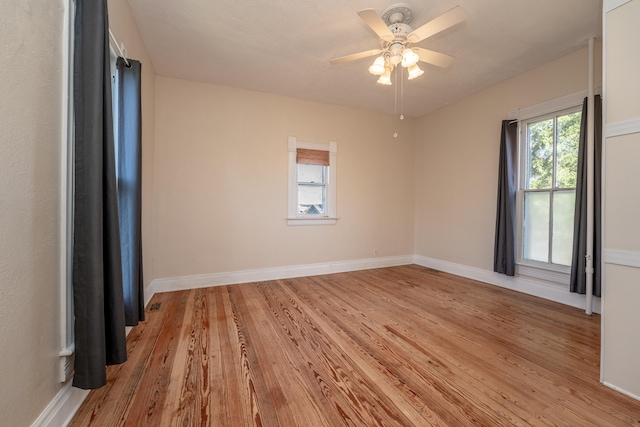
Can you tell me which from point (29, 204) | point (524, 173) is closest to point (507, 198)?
point (524, 173)

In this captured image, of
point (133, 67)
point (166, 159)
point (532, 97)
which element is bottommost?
point (166, 159)

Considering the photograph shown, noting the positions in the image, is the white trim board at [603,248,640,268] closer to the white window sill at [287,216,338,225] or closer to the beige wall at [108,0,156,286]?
the white window sill at [287,216,338,225]

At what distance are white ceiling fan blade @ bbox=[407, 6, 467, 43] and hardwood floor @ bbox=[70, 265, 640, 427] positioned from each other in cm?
240

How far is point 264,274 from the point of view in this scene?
12.8 ft

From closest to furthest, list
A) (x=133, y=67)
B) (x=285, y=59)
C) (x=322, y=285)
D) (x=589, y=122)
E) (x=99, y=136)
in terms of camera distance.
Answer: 1. (x=99, y=136)
2. (x=133, y=67)
3. (x=589, y=122)
4. (x=285, y=59)
5. (x=322, y=285)

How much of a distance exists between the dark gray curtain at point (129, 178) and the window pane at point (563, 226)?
4326mm

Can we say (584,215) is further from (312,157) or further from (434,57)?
(312,157)

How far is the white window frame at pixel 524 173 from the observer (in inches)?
115

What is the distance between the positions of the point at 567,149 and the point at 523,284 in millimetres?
1705

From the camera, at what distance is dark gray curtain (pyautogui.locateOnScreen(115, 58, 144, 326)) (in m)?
1.94

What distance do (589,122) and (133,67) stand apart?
13.8 feet

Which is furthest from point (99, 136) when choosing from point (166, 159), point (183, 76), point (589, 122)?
point (589, 122)

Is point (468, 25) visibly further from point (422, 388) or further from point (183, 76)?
point (183, 76)

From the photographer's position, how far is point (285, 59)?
3.01 meters
